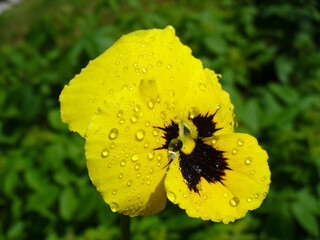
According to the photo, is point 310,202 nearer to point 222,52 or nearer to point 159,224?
point 159,224

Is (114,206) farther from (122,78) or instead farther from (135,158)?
(122,78)

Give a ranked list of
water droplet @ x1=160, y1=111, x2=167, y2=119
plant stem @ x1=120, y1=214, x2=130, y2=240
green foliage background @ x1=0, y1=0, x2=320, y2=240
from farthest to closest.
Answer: green foliage background @ x1=0, y1=0, x2=320, y2=240 → plant stem @ x1=120, y1=214, x2=130, y2=240 → water droplet @ x1=160, y1=111, x2=167, y2=119

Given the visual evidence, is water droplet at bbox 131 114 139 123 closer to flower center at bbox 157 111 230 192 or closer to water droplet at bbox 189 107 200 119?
flower center at bbox 157 111 230 192

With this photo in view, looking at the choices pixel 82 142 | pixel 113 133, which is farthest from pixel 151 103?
pixel 82 142

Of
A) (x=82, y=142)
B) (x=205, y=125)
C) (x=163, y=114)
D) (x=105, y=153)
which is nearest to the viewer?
(x=105, y=153)

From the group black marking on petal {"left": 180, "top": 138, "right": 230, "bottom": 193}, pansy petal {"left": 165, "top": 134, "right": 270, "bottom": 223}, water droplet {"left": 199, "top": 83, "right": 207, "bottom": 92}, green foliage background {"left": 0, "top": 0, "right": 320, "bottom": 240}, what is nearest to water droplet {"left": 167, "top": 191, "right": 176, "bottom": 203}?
pansy petal {"left": 165, "top": 134, "right": 270, "bottom": 223}

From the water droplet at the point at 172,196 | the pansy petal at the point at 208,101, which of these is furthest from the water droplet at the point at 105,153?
the pansy petal at the point at 208,101

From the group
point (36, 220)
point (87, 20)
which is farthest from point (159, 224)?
point (87, 20)

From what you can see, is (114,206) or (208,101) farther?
(208,101)
